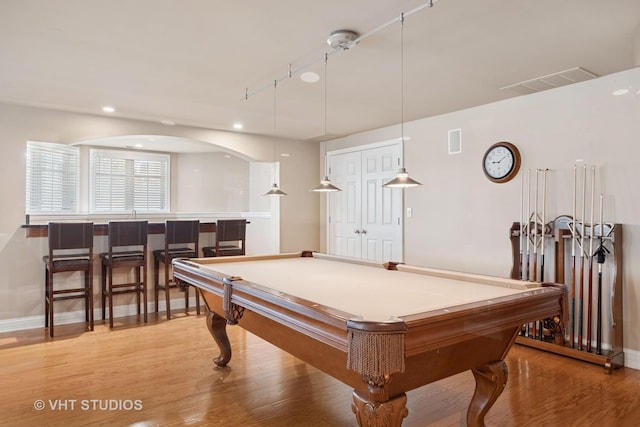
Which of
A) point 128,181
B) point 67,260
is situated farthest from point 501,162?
point 128,181

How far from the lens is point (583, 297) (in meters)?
3.53

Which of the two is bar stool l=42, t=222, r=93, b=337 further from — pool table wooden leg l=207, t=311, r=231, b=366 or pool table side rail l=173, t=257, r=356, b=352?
pool table side rail l=173, t=257, r=356, b=352

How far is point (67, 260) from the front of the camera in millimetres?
4250

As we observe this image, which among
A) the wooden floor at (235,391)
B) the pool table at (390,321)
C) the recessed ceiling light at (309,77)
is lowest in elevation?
the wooden floor at (235,391)

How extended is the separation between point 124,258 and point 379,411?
378 centimetres

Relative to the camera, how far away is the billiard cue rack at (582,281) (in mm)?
3262

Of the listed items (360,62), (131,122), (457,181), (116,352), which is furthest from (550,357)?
(131,122)

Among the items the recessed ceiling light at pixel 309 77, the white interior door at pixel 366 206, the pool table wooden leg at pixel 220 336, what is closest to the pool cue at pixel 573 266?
the white interior door at pixel 366 206

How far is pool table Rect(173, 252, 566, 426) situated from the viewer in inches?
59.7

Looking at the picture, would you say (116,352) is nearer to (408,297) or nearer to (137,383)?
(137,383)

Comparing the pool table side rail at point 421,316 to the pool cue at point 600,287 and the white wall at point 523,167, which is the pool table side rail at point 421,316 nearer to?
the pool cue at point 600,287

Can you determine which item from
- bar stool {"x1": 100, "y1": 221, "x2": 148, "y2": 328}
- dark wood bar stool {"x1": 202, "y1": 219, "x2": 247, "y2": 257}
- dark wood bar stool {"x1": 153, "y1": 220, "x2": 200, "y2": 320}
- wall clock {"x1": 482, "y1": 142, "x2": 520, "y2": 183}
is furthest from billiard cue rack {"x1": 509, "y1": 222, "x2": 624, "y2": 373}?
bar stool {"x1": 100, "y1": 221, "x2": 148, "y2": 328}

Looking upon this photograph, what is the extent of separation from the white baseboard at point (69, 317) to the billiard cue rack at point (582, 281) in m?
4.06

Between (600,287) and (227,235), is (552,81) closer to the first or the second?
(600,287)
